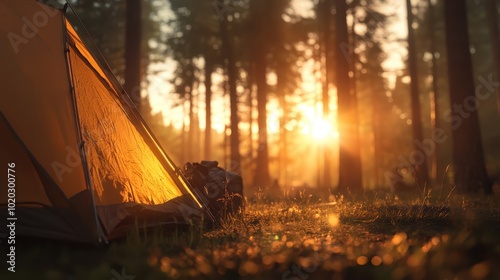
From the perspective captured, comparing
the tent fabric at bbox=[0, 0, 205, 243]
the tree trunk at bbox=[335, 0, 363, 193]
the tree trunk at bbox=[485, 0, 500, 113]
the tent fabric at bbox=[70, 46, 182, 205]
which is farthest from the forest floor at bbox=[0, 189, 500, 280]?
the tree trunk at bbox=[485, 0, 500, 113]

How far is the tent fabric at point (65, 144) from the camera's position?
4367 millimetres

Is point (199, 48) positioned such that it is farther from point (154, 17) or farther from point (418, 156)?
point (418, 156)

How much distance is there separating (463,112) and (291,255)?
818cm

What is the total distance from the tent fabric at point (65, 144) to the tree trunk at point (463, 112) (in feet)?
24.8

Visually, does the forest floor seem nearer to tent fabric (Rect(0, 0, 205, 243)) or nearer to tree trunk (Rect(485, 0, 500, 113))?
tent fabric (Rect(0, 0, 205, 243))

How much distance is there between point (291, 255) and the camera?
356 cm

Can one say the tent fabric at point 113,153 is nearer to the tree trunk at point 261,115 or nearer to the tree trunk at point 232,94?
the tree trunk at point 232,94

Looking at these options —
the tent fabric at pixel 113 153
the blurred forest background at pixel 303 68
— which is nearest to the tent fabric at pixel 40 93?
the tent fabric at pixel 113 153

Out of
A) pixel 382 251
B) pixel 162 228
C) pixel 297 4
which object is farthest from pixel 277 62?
pixel 382 251

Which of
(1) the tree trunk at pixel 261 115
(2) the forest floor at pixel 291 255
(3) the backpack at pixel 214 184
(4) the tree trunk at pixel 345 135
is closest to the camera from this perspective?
(2) the forest floor at pixel 291 255

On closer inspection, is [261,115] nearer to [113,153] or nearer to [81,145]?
[113,153]

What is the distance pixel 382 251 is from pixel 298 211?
285 cm

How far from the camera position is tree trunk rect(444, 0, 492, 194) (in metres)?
9.81

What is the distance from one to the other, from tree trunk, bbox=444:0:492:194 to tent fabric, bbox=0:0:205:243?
297 inches
